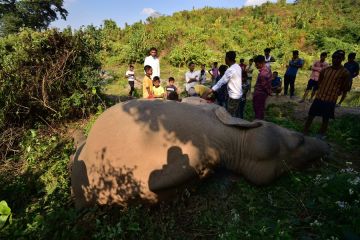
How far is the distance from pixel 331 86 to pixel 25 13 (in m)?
25.0

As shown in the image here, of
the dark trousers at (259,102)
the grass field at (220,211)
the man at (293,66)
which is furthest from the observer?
the man at (293,66)

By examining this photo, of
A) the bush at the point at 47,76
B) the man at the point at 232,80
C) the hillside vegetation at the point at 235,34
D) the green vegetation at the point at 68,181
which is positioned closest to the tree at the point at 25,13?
the hillside vegetation at the point at 235,34

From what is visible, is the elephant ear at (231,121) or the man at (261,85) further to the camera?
the man at (261,85)

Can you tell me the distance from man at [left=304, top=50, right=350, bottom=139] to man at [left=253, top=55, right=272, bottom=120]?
3.01 feet

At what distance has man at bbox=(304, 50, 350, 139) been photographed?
5.39 metres

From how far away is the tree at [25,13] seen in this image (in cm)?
2275

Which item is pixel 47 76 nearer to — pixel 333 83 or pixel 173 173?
pixel 173 173

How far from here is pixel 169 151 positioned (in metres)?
4.07

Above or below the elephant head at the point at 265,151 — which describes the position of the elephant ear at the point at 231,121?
above

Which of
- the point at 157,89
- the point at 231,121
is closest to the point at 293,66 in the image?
the point at 157,89

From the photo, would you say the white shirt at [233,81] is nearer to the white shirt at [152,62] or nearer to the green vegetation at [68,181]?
the green vegetation at [68,181]

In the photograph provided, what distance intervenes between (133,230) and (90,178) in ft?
3.34

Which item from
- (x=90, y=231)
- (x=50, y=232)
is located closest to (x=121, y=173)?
(x=90, y=231)

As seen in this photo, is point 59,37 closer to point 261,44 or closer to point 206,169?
point 206,169
